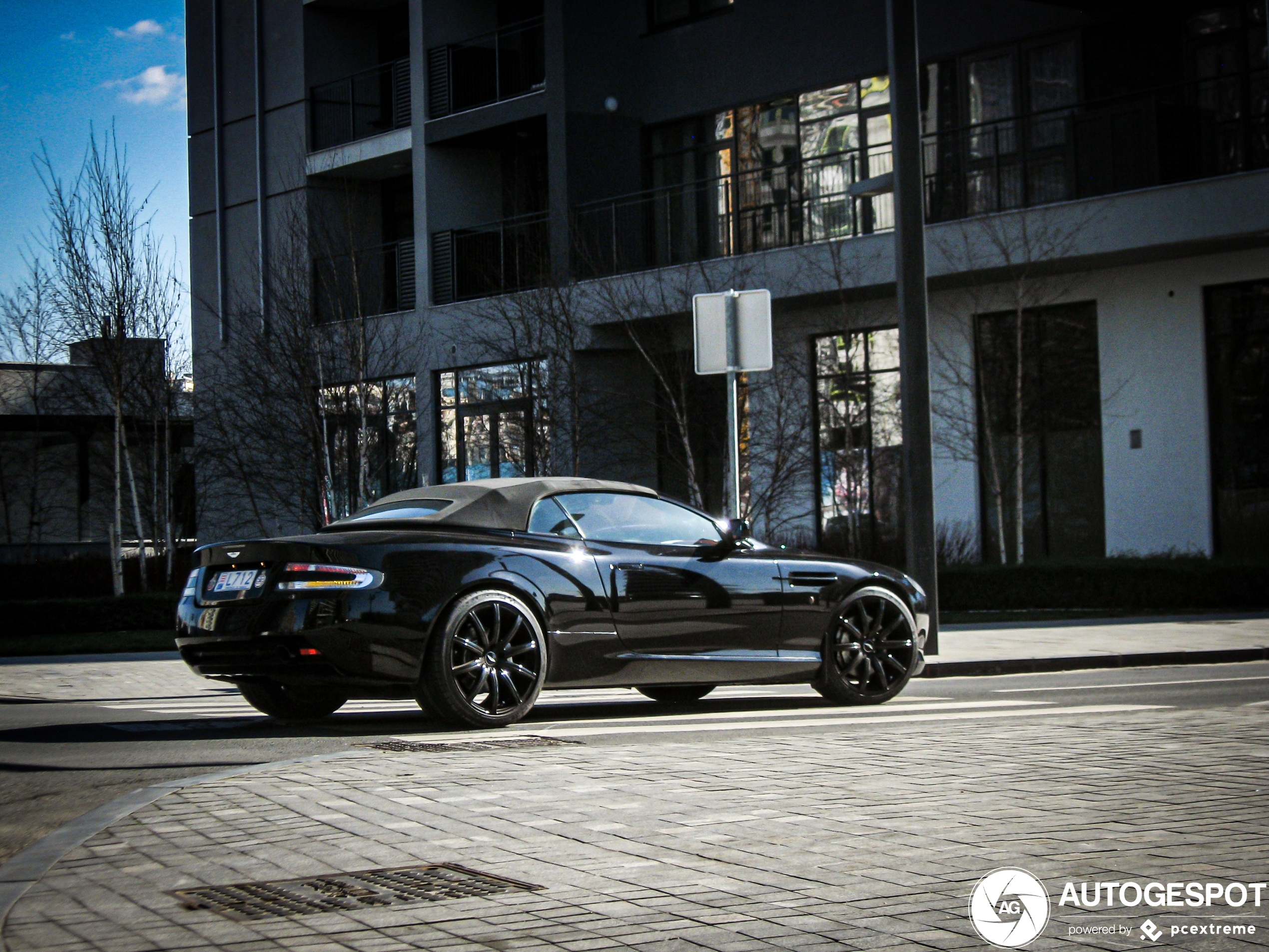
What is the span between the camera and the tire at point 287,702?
9938mm

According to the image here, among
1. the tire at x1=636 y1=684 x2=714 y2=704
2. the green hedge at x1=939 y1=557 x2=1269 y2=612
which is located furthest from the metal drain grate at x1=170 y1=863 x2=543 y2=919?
the green hedge at x1=939 y1=557 x2=1269 y2=612

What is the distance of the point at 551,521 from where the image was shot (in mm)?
9641

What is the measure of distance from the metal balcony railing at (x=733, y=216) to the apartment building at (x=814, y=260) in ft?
0.24

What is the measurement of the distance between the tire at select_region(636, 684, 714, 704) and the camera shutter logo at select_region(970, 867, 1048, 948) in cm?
618

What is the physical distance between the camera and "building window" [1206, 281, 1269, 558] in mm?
21625

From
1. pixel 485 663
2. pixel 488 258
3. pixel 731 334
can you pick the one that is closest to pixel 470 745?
pixel 485 663

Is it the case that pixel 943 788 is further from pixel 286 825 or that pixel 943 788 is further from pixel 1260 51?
pixel 1260 51

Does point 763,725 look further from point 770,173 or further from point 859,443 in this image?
point 770,173

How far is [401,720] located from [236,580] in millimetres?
1645

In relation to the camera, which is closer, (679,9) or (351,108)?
(679,9)

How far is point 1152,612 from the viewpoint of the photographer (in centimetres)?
1905

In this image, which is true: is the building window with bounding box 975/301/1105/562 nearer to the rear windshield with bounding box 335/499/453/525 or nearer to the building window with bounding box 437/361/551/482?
the building window with bounding box 437/361/551/482

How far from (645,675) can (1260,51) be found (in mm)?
16800

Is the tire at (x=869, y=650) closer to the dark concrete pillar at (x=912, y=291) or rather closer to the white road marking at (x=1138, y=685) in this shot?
the white road marking at (x=1138, y=685)
